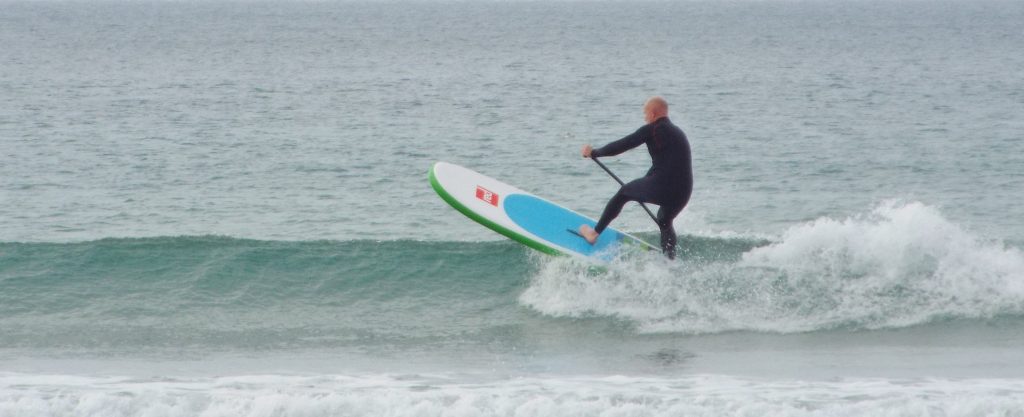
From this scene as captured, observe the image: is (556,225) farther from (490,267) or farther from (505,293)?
(490,267)

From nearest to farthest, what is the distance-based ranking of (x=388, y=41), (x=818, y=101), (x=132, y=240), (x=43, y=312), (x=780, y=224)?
(x=43, y=312) → (x=132, y=240) → (x=780, y=224) → (x=818, y=101) → (x=388, y=41)

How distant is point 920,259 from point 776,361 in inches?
91.6

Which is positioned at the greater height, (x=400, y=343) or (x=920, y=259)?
(x=920, y=259)

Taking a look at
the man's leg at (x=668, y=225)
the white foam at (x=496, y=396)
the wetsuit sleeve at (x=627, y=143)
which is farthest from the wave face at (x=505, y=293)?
the wetsuit sleeve at (x=627, y=143)

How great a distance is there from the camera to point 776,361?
26.7 feet

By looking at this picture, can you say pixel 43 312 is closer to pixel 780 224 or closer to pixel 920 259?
pixel 920 259

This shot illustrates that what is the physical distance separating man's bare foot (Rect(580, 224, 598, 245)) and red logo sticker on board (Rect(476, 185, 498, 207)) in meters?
0.80

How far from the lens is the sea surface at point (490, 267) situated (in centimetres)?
754

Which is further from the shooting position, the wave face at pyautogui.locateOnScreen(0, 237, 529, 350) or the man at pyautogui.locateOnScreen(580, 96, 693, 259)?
the wave face at pyautogui.locateOnScreen(0, 237, 529, 350)

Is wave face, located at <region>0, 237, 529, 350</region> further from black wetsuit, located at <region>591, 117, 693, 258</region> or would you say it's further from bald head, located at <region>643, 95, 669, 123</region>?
bald head, located at <region>643, 95, 669, 123</region>

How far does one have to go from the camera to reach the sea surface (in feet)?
24.7

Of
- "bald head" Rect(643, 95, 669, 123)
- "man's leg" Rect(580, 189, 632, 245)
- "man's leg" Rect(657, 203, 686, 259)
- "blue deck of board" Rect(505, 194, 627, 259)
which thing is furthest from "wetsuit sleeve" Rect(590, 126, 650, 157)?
"blue deck of board" Rect(505, 194, 627, 259)

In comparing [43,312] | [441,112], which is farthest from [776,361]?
[441,112]

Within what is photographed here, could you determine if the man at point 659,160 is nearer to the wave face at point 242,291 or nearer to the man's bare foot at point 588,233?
the man's bare foot at point 588,233
